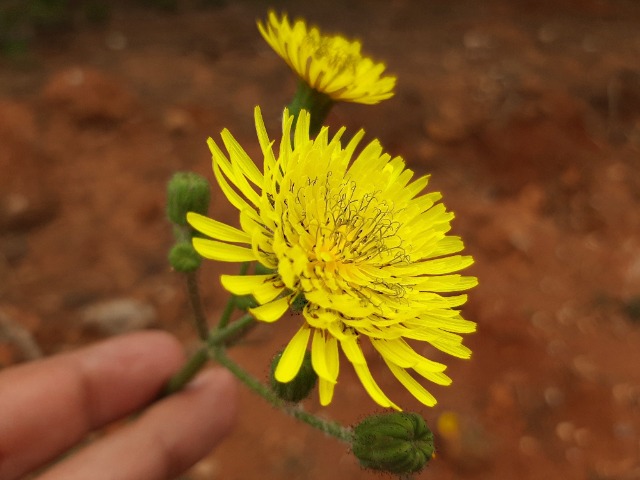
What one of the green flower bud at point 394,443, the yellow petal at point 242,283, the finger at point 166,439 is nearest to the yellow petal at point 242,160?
the yellow petal at point 242,283

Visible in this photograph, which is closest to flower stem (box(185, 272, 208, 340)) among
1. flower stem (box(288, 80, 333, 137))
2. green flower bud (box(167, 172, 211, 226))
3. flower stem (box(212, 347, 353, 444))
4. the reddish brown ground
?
green flower bud (box(167, 172, 211, 226))

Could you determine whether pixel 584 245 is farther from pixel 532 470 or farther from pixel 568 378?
pixel 532 470

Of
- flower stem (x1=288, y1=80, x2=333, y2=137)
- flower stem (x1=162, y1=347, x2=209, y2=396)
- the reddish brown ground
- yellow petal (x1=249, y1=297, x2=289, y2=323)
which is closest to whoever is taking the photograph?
yellow petal (x1=249, y1=297, x2=289, y2=323)

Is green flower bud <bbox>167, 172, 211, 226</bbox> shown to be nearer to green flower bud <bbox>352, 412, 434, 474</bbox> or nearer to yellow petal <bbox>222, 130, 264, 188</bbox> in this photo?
yellow petal <bbox>222, 130, 264, 188</bbox>

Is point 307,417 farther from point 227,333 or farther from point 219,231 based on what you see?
point 219,231

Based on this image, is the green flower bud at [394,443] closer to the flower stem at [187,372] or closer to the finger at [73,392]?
the flower stem at [187,372]

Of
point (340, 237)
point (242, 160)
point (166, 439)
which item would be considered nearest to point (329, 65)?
point (242, 160)
